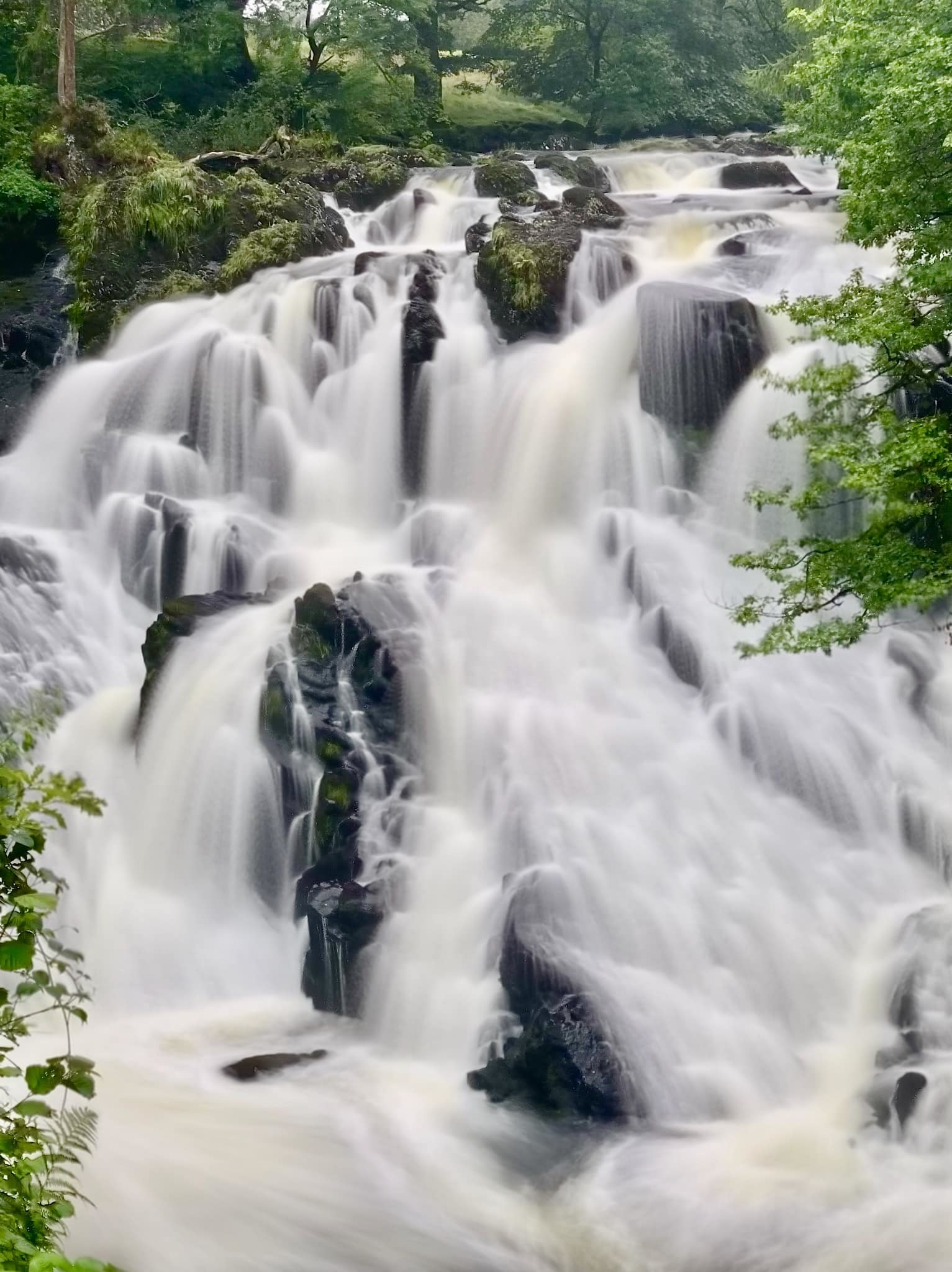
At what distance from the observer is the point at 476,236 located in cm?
1680

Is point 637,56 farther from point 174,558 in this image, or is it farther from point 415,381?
point 174,558

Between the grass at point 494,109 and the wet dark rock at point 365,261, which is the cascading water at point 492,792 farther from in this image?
the grass at point 494,109

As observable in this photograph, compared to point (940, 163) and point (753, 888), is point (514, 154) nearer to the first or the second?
point (940, 163)

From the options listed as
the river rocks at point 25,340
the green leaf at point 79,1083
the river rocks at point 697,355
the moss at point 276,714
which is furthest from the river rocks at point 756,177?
the green leaf at point 79,1083

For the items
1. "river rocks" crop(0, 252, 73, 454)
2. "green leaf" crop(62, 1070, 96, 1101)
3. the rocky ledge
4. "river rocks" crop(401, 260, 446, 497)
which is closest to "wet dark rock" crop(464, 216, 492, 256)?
A: the rocky ledge

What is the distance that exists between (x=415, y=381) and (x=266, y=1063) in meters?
8.83

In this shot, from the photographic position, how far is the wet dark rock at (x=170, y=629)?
1098cm

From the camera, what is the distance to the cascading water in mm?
7133

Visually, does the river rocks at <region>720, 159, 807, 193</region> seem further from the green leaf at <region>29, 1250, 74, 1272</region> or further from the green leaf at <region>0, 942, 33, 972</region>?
the green leaf at <region>29, 1250, 74, 1272</region>

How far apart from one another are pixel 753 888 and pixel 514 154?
19.1 m

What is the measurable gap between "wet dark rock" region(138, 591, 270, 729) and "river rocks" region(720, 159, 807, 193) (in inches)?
560

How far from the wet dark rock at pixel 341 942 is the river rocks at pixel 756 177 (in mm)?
16576

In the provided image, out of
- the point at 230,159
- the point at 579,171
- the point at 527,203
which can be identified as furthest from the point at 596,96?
the point at 230,159

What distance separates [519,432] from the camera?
543 inches
